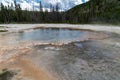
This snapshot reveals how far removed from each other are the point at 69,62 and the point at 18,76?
4773 mm

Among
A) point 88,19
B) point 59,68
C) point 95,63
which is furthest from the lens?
point 88,19

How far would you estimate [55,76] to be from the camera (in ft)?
37.5

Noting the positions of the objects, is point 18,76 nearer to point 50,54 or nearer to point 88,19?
point 50,54

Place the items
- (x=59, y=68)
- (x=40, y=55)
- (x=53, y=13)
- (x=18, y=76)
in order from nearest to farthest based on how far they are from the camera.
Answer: (x=18, y=76) < (x=59, y=68) < (x=40, y=55) < (x=53, y=13)

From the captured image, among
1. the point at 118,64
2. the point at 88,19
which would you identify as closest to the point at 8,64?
the point at 118,64

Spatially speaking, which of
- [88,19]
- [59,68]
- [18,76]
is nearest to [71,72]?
[59,68]

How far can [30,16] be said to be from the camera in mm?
103562

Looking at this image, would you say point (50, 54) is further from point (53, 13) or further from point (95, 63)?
point (53, 13)

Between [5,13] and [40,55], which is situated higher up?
[5,13]

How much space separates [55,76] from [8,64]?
493 centimetres

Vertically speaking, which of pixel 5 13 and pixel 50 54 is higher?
pixel 5 13

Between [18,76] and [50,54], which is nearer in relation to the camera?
[18,76]

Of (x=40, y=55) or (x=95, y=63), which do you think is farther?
(x=40, y=55)

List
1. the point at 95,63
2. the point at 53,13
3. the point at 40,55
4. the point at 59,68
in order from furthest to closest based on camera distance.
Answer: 1. the point at 53,13
2. the point at 40,55
3. the point at 95,63
4. the point at 59,68
